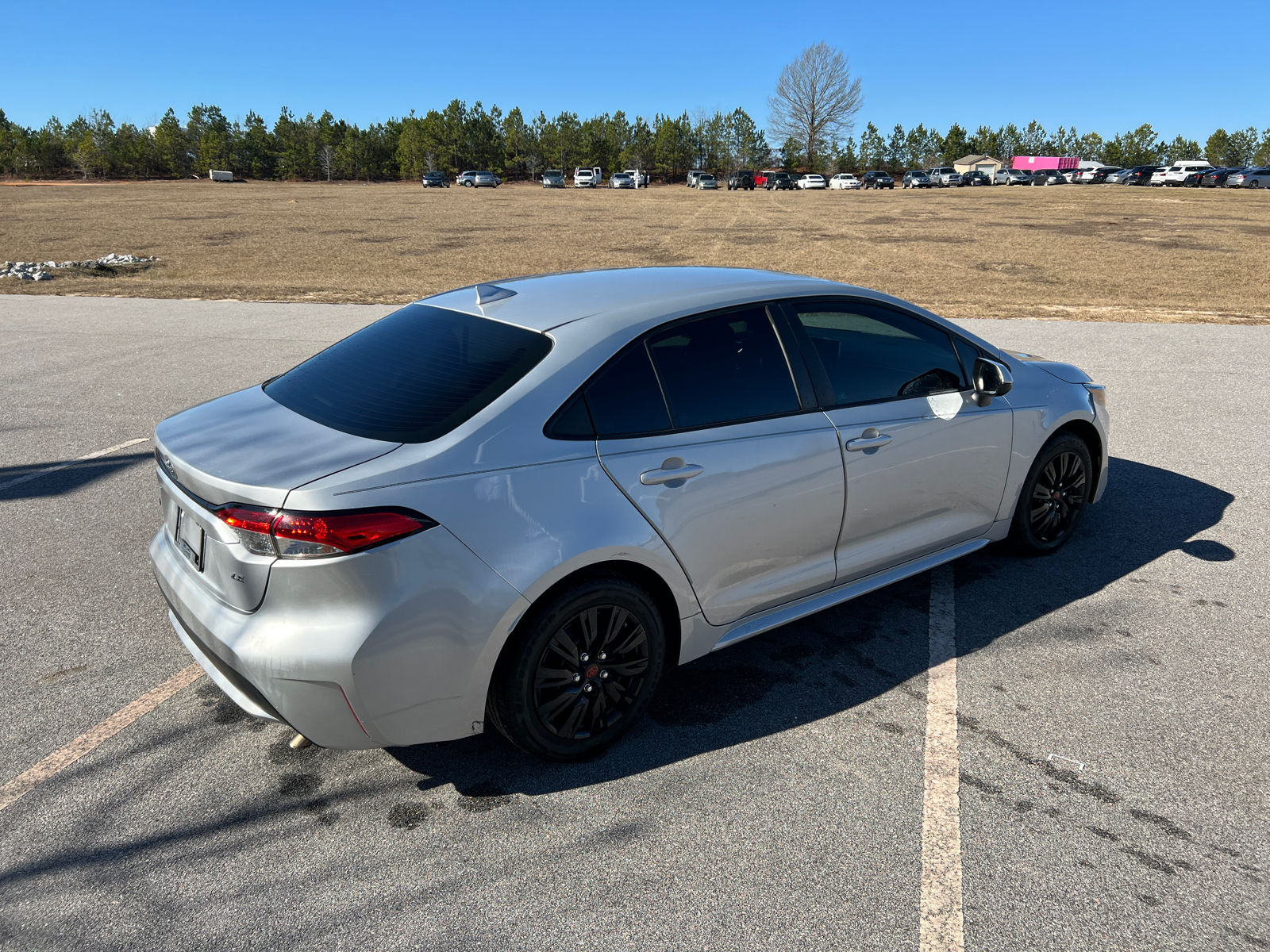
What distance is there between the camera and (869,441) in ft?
12.2

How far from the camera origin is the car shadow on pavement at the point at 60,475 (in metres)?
5.84

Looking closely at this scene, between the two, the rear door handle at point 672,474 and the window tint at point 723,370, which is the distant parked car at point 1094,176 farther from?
the rear door handle at point 672,474

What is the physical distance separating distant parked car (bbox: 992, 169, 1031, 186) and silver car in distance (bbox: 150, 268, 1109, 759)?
85795mm

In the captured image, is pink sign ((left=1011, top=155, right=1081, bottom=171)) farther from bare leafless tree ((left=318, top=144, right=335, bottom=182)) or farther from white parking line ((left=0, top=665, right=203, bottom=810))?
white parking line ((left=0, top=665, right=203, bottom=810))

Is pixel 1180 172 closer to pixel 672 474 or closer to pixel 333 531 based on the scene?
pixel 672 474

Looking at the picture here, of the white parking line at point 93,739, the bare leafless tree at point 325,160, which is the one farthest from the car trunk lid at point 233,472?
the bare leafless tree at point 325,160

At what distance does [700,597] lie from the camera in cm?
330

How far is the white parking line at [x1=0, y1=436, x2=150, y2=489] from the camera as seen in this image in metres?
6.04

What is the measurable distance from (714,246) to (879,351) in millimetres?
23464

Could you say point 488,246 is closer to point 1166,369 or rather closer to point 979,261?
point 979,261

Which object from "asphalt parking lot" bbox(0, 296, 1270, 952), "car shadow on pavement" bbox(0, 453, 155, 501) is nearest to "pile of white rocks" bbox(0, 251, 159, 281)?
"car shadow on pavement" bbox(0, 453, 155, 501)

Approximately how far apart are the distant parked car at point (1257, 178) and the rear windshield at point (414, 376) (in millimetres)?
76809

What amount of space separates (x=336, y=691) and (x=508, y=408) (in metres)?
1.02

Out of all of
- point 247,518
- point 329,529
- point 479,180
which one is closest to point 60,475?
point 247,518
